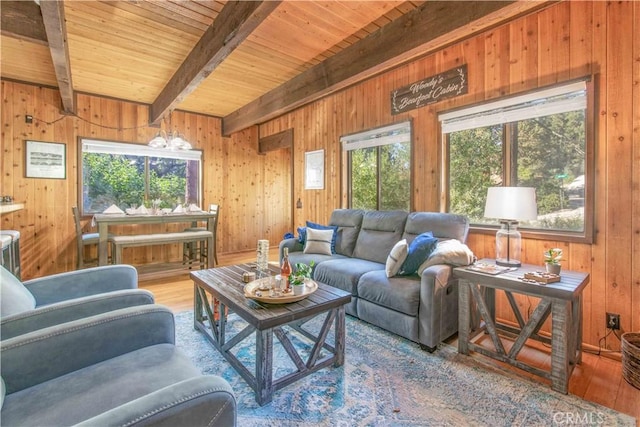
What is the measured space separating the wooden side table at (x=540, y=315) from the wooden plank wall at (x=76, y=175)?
4889 millimetres

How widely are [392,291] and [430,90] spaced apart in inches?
86.6

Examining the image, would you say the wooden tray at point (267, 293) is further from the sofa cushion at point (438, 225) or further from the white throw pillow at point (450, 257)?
the sofa cushion at point (438, 225)

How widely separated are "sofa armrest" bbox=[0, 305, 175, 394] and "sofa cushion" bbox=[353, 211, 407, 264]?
7.34ft

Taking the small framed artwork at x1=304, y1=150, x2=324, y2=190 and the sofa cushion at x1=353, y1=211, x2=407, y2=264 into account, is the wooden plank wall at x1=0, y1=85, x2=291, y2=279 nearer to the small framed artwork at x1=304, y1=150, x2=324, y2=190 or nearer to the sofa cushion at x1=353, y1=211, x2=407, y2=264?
the small framed artwork at x1=304, y1=150, x2=324, y2=190

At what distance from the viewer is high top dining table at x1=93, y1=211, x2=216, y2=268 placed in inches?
154

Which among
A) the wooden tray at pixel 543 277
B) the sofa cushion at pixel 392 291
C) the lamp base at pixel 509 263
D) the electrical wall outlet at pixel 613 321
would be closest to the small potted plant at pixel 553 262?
the wooden tray at pixel 543 277

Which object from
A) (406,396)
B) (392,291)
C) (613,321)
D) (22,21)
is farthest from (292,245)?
(22,21)

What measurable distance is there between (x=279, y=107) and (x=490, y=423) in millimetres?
4015

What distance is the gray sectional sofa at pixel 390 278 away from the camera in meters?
2.26

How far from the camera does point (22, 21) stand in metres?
2.37

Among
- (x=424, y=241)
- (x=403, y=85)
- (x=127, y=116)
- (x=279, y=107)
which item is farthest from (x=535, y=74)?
(x=127, y=116)

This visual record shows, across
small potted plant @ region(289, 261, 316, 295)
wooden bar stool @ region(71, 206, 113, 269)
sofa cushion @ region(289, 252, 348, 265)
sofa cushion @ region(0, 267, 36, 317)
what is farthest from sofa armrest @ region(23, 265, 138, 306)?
wooden bar stool @ region(71, 206, 113, 269)

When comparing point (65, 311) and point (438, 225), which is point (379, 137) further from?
point (65, 311)

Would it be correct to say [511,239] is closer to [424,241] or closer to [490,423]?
[424,241]
